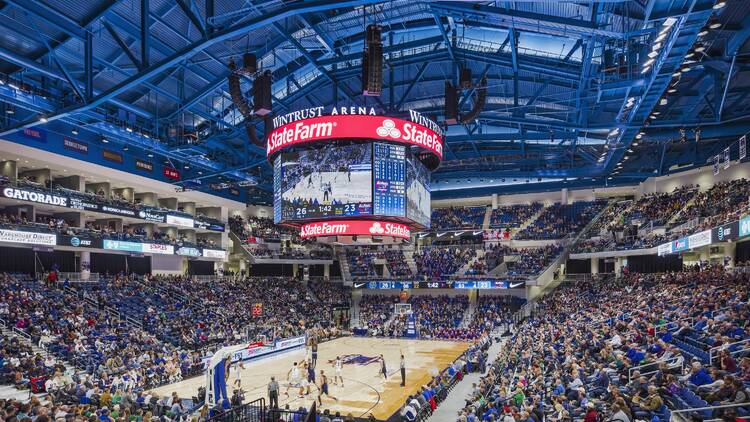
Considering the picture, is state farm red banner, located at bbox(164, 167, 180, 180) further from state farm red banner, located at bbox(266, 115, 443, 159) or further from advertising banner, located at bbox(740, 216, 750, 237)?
advertising banner, located at bbox(740, 216, 750, 237)

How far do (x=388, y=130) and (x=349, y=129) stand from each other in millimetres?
1819

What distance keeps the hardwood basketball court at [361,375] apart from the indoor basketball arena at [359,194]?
0.77ft

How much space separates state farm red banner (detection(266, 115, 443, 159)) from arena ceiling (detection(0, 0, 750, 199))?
4.42m

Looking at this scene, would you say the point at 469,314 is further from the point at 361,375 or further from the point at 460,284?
the point at 361,375

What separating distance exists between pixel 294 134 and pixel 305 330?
70.2 ft

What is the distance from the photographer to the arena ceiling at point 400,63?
19109 millimetres

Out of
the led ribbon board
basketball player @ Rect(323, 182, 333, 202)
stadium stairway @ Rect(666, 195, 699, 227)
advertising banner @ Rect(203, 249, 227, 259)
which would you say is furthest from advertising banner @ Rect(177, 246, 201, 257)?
stadium stairway @ Rect(666, 195, 699, 227)

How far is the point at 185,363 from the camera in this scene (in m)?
27.0

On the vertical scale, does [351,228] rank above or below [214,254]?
above

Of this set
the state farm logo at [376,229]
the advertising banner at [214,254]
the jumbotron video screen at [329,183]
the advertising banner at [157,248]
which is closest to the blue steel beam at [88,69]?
the jumbotron video screen at [329,183]

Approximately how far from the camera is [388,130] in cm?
2427

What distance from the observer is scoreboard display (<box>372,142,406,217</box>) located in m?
24.2

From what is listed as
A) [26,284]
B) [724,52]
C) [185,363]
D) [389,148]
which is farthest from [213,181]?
[724,52]

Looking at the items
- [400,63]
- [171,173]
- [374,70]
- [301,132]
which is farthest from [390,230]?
[171,173]
